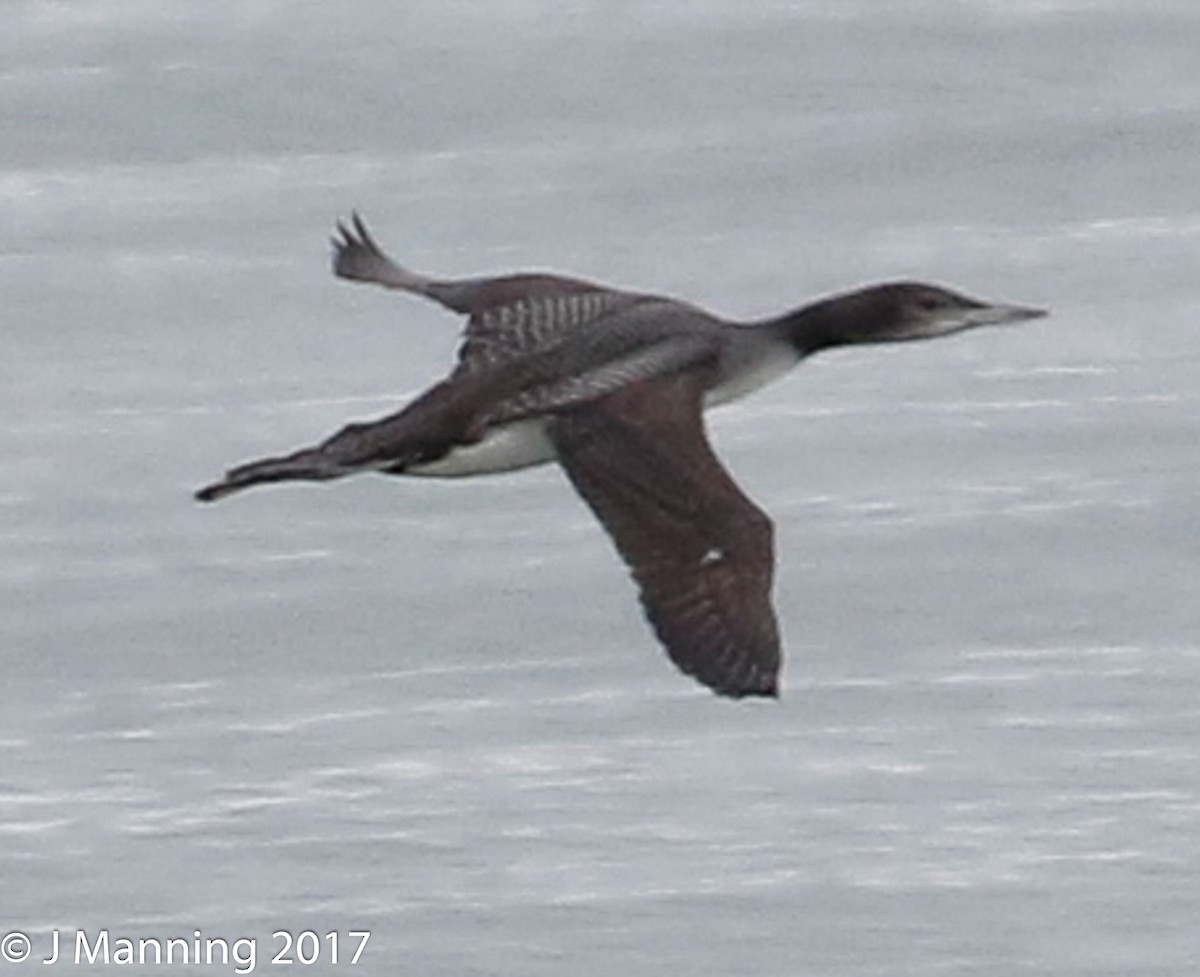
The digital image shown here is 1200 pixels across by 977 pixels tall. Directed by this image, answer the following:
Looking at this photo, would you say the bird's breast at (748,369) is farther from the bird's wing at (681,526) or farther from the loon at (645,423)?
the bird's wing at (681,526)

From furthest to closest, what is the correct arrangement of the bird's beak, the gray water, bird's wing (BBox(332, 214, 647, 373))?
the gray water
the bird's beak
bird's wing (BBox(332, 214, 647, 373))

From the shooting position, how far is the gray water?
11969 mm

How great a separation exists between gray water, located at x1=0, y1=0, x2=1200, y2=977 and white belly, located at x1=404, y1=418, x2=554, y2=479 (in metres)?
1.15

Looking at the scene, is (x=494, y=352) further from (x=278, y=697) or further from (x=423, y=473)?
(x=278, y=697)

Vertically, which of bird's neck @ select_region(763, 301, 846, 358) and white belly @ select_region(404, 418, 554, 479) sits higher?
bird's neck @ select_region(763, 301, 846, 358)

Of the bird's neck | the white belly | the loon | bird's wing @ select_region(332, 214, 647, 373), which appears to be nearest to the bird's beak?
the loon

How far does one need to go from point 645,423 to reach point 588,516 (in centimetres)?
318

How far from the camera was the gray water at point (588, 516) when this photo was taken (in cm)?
1197

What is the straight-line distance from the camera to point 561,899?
38.9 ft

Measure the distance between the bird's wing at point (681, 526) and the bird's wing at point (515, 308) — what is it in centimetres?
33

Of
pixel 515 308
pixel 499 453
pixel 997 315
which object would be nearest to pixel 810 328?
pixel 997 315

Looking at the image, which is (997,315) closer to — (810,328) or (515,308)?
(810,328)

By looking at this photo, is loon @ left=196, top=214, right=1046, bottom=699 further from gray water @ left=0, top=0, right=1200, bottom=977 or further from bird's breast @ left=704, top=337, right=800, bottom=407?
gray water @ left=0, top=0, right=1200, bottom=977

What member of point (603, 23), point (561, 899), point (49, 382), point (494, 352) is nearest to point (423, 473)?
point (494, 352)
